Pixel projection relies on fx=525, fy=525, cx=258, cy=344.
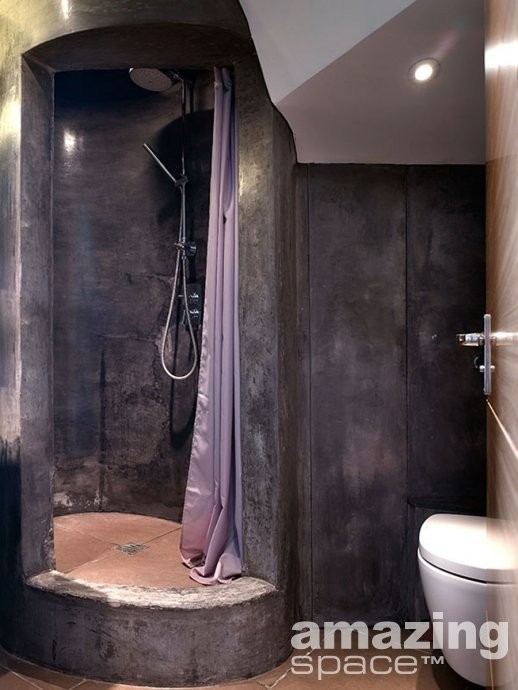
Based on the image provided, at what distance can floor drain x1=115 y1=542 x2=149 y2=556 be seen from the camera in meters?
2.56

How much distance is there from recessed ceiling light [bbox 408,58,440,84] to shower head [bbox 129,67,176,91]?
1.46 metres

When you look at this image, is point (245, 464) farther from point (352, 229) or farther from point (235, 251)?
point (352, 229)

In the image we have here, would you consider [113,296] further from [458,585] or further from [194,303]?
[458,585]

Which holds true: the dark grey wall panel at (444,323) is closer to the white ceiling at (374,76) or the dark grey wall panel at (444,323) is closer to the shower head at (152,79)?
the white ceiling at (374,76)

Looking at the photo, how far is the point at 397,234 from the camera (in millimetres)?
2197

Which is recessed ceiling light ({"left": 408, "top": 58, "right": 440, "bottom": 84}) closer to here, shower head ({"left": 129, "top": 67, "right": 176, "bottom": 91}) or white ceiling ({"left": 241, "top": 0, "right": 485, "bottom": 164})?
white ceiling ({"left": 241, "top": 0, "right": 485, "bottom": 164})

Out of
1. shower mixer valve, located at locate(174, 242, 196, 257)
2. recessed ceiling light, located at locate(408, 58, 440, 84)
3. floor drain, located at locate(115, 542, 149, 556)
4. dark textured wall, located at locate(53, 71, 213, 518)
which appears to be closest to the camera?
recessed ceiling light, located at locate(408, 58, 440, 84)

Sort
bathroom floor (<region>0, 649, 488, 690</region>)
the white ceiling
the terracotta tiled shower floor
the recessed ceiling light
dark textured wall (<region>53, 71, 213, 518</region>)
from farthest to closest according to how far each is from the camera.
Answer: dark textured wall (<region>53, 71, 213, 518</region>)
the terracotta tiled shower floor
bathroom floor (<region>0, 649, 488, 690</region>)
the recessed ceiling light
the white ceiling

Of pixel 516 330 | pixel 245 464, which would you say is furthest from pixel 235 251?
pixel 516 330

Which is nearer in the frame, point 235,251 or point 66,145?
point 235,251

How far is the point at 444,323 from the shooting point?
2189 millimetres

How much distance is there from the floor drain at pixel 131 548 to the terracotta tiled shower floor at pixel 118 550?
0.01m

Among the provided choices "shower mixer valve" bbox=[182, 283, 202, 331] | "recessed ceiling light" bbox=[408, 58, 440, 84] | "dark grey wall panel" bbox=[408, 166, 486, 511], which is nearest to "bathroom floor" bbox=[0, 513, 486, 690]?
"dark grey wall panel" bbox=[408, 166, 486, 511]

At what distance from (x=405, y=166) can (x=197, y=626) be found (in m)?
1.94
